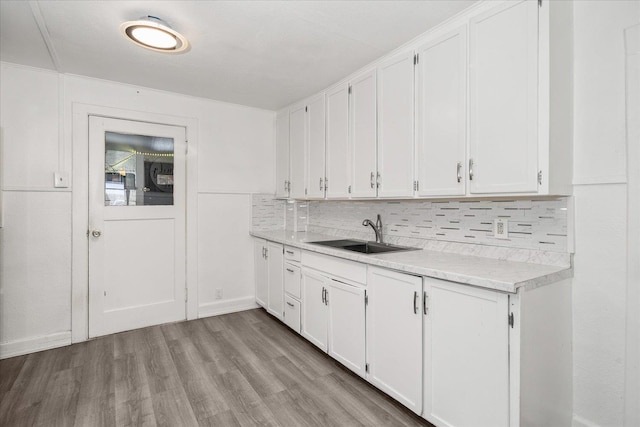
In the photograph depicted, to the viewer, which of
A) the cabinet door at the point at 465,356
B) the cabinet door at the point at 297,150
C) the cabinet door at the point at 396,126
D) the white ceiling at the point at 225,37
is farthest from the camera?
the cabinet door at the point at 297,150

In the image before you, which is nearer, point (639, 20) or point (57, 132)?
point (639, 20)

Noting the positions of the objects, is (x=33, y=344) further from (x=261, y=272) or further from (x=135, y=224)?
(x=261, y=272)

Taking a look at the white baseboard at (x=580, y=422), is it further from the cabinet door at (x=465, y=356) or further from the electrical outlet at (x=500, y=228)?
the electrical outlet at (x=500, y=228)

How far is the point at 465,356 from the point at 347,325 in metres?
0.91

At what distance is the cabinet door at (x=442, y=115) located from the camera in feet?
6.18

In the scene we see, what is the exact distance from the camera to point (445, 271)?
5.41ft

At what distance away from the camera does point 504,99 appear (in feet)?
5.51

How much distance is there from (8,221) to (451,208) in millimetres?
3538

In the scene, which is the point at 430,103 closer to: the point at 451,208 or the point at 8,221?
the point at 451,208

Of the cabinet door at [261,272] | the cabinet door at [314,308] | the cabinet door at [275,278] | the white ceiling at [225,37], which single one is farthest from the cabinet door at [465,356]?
the cabinet door at [261,272]

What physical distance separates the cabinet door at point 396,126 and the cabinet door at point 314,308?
0.90 m

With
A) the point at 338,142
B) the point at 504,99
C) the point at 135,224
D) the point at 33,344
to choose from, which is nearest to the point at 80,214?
the point at 135,224

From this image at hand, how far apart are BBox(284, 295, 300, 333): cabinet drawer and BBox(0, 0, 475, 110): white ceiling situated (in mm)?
2058

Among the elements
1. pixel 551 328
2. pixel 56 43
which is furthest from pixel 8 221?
pixel 551 328
